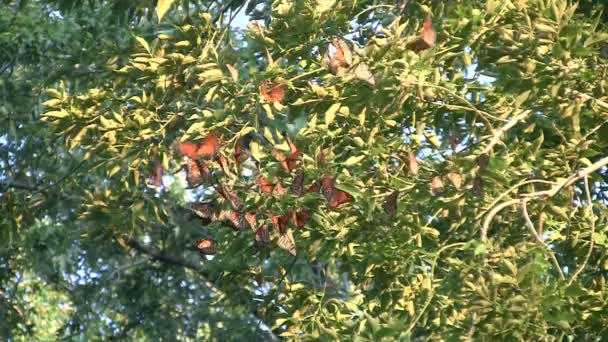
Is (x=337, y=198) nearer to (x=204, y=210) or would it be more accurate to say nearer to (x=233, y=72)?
(x=204, y=210)

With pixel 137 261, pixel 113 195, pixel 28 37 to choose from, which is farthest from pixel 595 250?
pixel 137 261

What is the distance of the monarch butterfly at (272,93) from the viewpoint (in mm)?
5258

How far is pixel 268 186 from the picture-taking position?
17.2 feet

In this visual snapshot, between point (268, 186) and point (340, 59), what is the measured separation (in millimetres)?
592

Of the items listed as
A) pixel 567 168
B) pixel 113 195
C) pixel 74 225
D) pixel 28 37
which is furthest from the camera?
pixel 74 225

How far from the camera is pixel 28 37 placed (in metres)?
10.8

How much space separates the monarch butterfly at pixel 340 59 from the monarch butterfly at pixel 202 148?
52 centimetres

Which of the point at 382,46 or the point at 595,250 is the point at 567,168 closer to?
the point at 595,250

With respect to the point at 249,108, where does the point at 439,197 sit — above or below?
below

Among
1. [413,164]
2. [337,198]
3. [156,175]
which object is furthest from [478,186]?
[156,175]

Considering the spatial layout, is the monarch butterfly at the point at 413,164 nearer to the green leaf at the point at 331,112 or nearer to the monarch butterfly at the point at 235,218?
the green leaf at the point at 331,112

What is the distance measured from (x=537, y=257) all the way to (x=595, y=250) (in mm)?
1240

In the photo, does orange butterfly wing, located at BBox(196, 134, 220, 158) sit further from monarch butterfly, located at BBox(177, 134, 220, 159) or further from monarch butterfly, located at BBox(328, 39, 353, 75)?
monarch butterfly, located at BBox(328, 39, 353, 75)

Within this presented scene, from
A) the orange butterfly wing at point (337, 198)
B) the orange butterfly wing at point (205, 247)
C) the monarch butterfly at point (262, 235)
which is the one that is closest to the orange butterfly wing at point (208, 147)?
the monarch butterfly at point (262, 235)
